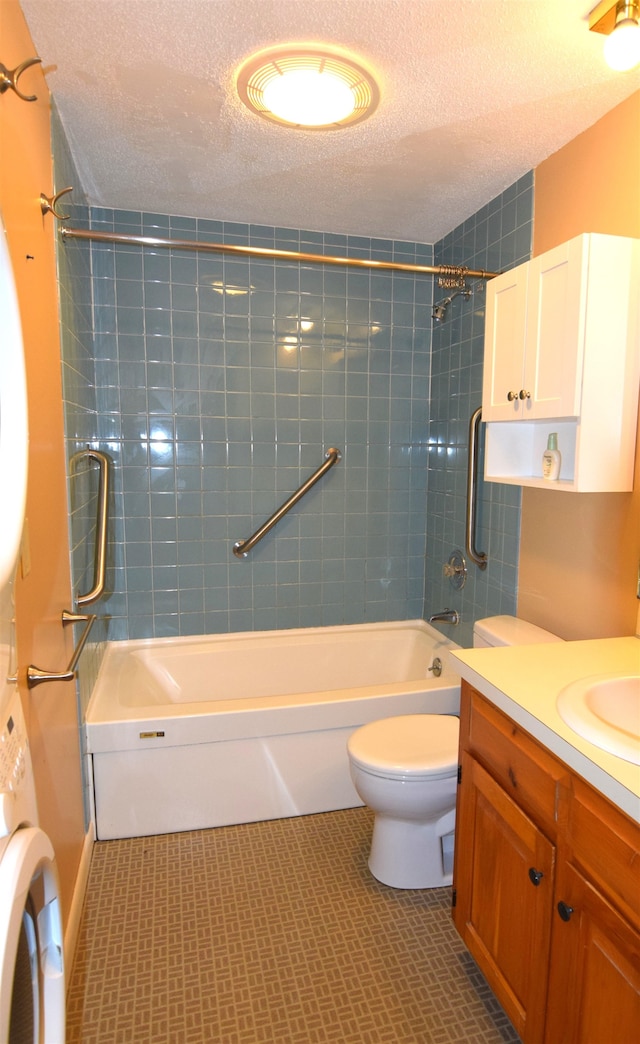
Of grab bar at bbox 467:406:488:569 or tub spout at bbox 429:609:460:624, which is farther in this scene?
tub spout at bbox 429:609:460:624

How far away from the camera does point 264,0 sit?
1.28 m

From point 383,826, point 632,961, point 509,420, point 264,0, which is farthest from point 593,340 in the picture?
point 383,826

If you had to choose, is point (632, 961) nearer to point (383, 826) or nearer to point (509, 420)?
point (383, 826)

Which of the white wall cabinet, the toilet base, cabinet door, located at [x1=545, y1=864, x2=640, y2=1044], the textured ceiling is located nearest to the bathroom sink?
cabinet door, located at [x1=545, y1=864, x2=640, y2=1044]

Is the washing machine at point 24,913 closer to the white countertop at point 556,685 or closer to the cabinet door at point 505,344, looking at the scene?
the white countertop at point 556,685

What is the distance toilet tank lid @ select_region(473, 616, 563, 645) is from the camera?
1917 mm

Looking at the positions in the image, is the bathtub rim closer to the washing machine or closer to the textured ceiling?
the washing machine

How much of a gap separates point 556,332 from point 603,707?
97 cm

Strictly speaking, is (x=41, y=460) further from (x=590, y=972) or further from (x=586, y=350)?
(x=590, y=972)

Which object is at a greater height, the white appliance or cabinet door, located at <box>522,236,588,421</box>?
cabinet door, located at <box>522,236,588,421</box>

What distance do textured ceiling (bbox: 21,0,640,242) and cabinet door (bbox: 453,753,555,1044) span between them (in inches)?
68.9

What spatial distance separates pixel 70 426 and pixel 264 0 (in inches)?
47.7

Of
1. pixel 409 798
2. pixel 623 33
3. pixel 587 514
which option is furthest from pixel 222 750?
pixel 623 33

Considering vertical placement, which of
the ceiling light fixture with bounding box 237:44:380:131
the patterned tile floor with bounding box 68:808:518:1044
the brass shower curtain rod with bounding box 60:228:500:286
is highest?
the ceiling light fixture with bounding box 237:44:380:131
